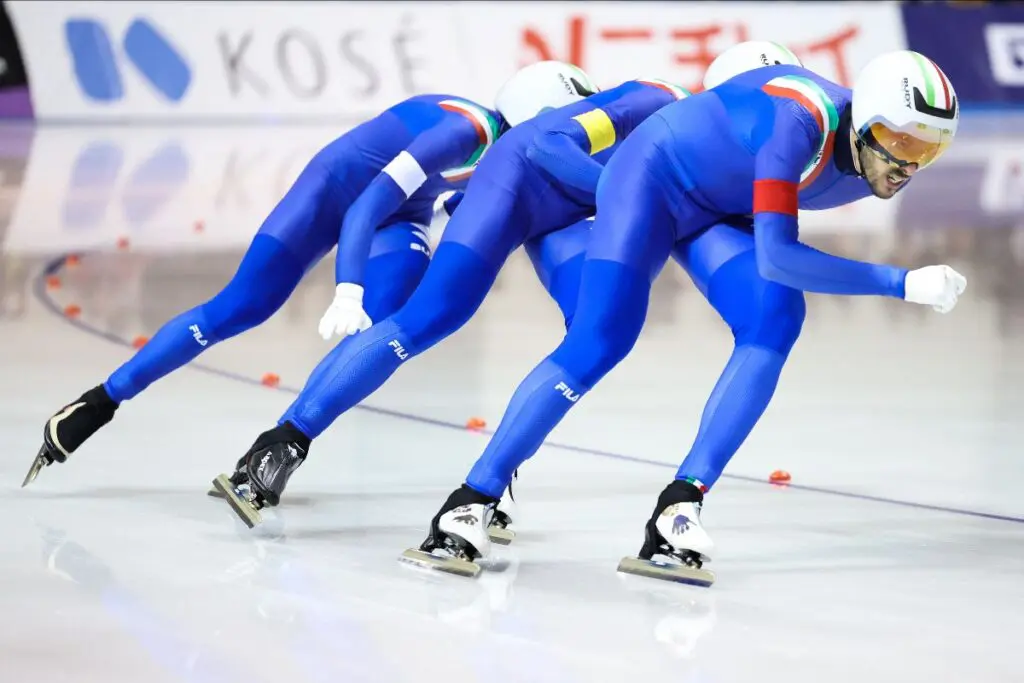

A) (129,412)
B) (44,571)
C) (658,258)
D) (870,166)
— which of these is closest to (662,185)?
(658,258)

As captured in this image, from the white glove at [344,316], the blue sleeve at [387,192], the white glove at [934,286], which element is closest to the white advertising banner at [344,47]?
the blue sleeve at [387,192]

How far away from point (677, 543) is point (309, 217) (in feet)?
5.28

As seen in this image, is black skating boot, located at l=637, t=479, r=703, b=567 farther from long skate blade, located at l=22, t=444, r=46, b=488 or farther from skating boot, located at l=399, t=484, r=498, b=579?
long skate blade, located at l=22, t=444, r=46, b=488

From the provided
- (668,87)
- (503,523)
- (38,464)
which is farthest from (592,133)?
(38,464)

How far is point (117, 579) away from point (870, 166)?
1.99 meters

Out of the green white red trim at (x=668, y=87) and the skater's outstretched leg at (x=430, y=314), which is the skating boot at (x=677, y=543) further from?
the green white red trim at (x=668, y=87)

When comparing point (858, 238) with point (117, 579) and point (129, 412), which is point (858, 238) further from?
point (117, 579)

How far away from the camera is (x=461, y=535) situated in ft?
13.5

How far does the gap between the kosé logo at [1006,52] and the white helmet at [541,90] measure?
703 inches

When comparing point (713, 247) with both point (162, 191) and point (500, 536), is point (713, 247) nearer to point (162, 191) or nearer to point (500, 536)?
point (500, 536)

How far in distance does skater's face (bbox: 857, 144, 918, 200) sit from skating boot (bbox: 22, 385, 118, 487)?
88.6 inches

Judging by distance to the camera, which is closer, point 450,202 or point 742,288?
point 742,288

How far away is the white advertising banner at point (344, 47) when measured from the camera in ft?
61.4

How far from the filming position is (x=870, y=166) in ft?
13.4
